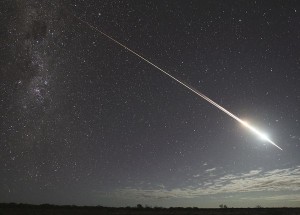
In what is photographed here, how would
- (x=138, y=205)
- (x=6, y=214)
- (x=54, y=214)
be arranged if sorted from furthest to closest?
(x=138, y=205), (x=54, y=214), (x=6, y=214)

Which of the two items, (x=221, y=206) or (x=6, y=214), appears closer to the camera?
(x=6, y=214)

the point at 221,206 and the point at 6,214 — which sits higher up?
the point at 221,206

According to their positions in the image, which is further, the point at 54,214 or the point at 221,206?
the point at 221,206

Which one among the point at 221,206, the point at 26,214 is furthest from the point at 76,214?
the point at 221,206

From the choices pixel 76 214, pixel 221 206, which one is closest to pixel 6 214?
pixel 76 214

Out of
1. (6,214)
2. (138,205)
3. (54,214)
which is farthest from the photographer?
(138,205)

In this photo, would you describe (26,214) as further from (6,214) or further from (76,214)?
(76,214)

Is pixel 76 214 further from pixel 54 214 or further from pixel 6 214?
pixel 6 214

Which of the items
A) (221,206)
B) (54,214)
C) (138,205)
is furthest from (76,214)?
(221,206)
